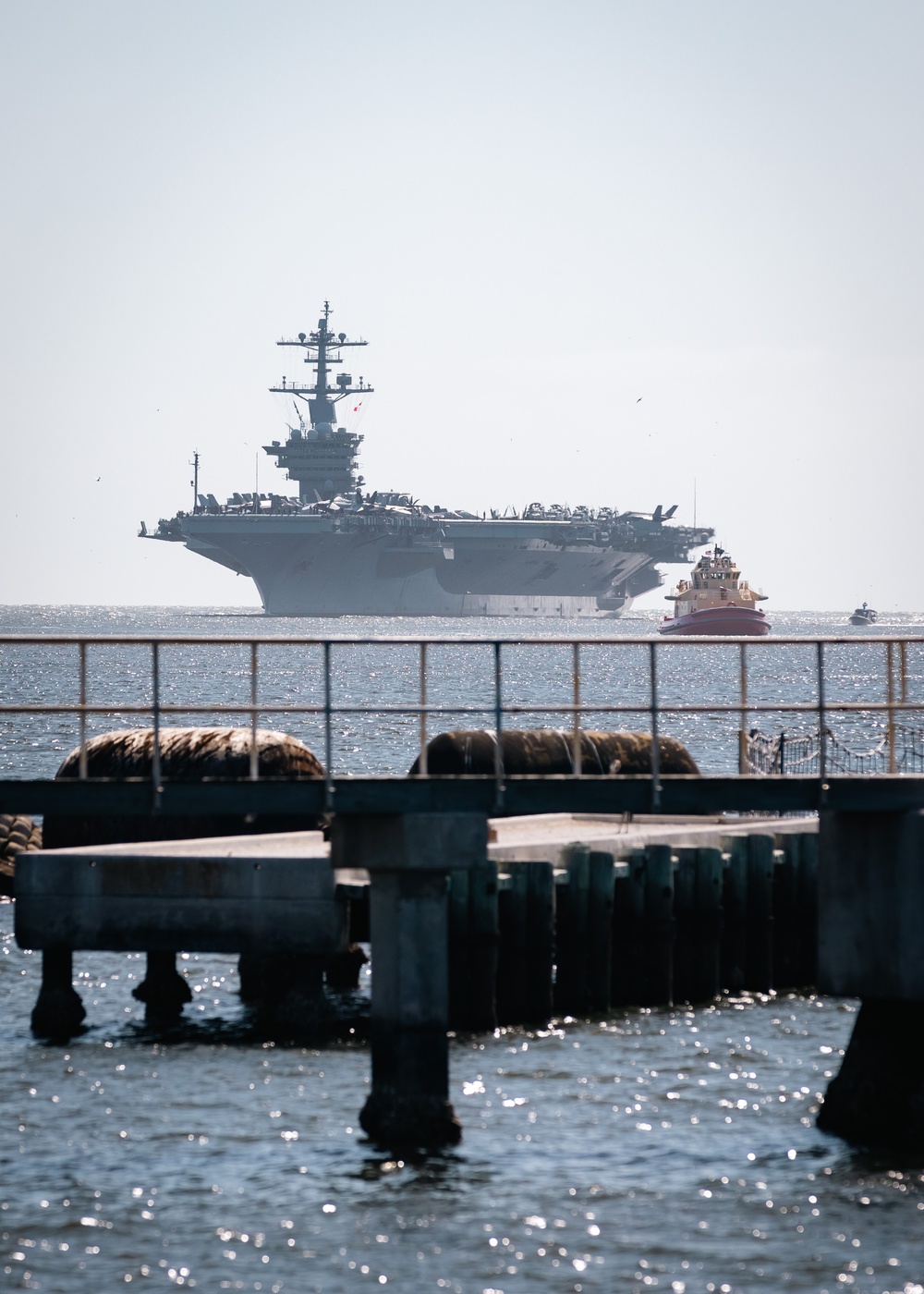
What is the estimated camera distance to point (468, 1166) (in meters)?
14.1

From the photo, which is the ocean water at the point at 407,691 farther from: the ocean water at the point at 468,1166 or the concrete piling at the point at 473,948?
the ocean water at the point at 468,1166

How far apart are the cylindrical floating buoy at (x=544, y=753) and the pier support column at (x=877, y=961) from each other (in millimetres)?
6102

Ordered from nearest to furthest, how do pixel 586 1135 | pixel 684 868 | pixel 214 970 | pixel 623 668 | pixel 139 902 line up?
pixel 586 1135
pixel 139 902
pixel 684 868
pixel 214 970
pixel 623 668

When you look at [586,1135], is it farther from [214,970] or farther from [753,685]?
[753,685]

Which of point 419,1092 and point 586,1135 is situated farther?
point 586,1135

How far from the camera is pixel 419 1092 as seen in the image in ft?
45.9

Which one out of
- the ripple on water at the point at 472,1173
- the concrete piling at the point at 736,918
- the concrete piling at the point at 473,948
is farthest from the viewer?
the concrete piling at the point at 736,918

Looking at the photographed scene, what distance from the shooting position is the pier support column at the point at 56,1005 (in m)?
19.0

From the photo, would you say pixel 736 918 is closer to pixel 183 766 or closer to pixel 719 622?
pixel 183 766

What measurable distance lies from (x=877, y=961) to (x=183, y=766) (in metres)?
9.59

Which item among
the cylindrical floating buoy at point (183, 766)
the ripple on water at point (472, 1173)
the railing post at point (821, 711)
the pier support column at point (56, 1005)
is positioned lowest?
the ripple on water at point (472, 1173)

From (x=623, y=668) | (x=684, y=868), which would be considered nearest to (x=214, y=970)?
(x=684, y=868)

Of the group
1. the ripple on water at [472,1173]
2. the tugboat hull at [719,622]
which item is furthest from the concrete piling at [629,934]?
the tugboat hull at [719,622]

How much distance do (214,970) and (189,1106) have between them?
7009 mm
